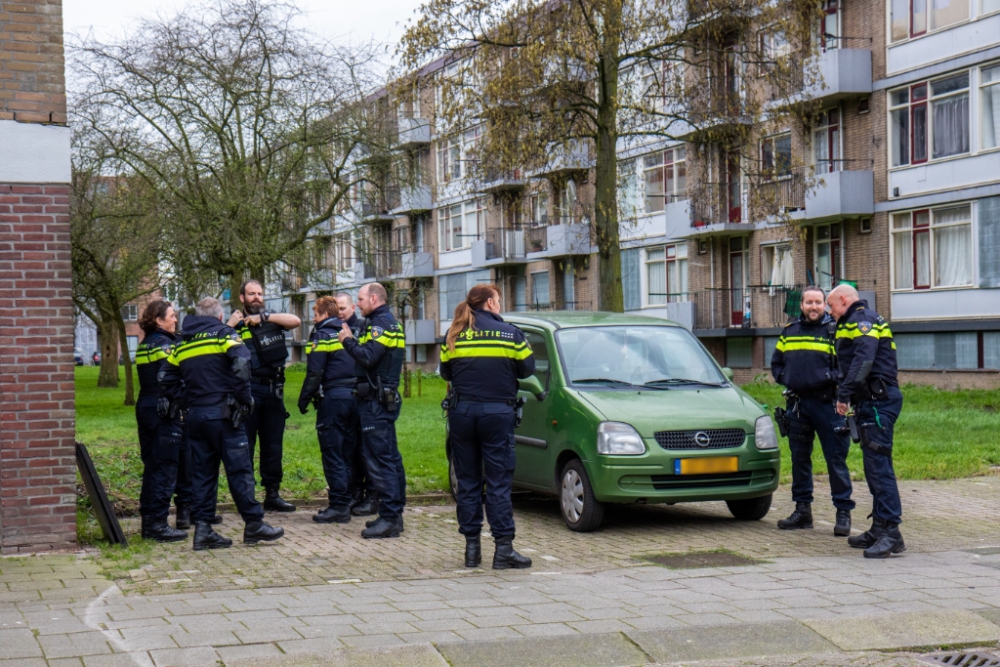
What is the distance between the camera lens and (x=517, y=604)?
23.0 feet

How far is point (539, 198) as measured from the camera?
843 inches

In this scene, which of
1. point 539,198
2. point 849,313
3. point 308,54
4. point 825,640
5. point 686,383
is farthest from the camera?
point 308,54

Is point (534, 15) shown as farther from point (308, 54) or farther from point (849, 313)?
point (849, 313)

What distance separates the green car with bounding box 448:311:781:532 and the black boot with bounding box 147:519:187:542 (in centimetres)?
303

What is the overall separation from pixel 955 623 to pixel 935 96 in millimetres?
24638

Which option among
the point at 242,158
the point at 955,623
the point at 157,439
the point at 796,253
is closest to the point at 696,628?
the point at 955,623

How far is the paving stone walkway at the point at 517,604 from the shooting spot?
19.5ft

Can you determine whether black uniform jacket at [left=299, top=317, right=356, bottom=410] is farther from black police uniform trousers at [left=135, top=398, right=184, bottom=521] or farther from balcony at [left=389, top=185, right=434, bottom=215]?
balcony at [left=389, top=185, right=434, bottom=215]

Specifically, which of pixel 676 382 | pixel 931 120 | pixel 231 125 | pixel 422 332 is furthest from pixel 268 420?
pixel 422 332

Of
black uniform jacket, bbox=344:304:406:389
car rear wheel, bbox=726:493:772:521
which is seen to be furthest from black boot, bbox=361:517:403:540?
car rear wheel, bbox=726:493:772:521

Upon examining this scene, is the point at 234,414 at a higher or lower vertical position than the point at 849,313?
lower

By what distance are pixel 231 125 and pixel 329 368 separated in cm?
1719

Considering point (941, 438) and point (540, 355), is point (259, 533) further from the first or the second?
point (941, 438)

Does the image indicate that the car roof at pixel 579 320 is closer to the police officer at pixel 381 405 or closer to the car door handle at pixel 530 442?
the car door handle at pixel 530 442
